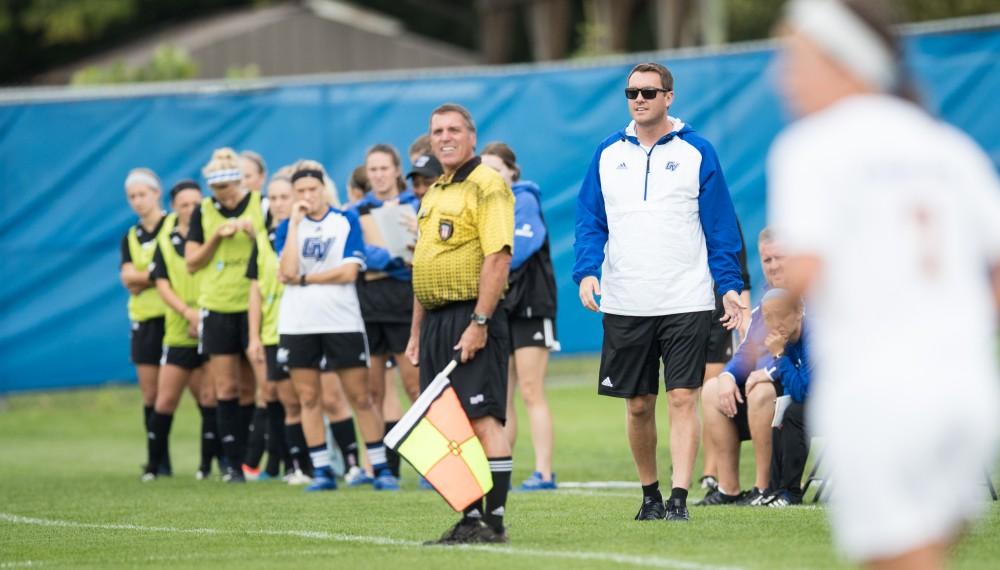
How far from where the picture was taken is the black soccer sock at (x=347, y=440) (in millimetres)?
11516

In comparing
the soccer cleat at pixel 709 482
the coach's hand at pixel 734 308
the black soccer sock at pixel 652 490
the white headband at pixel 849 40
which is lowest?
the soccer cleat at pixel 709 482

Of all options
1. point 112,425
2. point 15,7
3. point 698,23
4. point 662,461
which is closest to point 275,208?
point 662,461

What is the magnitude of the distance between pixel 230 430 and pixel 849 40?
9.22 meters

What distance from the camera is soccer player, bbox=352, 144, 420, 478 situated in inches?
457

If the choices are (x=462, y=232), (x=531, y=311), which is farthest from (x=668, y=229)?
(x=531, y=311)

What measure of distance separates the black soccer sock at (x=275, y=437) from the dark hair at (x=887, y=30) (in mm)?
9049

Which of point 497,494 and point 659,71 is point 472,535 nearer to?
point 497,494

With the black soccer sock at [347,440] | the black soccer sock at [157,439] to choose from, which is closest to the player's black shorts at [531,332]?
the black soccer sock at [347,440]

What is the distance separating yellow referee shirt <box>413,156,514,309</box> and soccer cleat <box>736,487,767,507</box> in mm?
2576

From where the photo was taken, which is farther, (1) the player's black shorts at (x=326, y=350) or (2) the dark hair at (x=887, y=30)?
(1) the player's black shorts at (x=326, y=350)

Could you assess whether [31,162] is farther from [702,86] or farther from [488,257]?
[488,257]

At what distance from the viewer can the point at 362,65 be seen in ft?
116

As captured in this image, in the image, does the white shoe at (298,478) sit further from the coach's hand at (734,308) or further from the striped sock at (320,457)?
the coach's hand at (734,308)

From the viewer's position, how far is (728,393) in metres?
9.27
